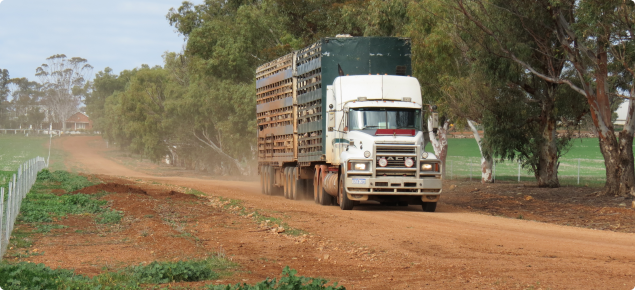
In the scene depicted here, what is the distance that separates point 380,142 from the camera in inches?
752

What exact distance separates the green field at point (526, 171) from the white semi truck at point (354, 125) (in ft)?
60.0

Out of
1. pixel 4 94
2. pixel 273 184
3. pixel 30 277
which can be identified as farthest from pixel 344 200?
pixel 4 94

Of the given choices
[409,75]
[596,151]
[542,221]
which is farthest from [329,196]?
[596,151]

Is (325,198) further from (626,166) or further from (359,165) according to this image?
(626,166)

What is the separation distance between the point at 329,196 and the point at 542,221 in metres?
6.61

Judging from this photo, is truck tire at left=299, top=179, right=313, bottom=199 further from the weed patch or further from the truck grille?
the weed patch

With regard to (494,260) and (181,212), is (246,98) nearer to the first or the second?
(181,212)

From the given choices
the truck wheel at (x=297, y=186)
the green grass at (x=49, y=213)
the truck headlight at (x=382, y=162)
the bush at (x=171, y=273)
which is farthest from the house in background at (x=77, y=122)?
the bush at (x=171, y=273)

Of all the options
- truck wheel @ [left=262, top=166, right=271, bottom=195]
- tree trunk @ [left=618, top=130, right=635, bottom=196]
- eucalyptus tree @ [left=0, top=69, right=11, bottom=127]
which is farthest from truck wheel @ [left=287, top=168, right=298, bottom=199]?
eucalyptus tree @ [left=0, top=69, right=11, bottom=127]

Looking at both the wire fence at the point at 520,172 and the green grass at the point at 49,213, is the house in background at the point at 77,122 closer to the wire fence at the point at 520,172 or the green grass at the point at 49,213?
the wire fence at the point at 520,172

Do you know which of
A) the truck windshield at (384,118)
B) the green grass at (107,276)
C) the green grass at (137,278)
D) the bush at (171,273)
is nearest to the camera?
the green grass at (137,278)

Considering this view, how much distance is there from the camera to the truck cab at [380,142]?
757 inches

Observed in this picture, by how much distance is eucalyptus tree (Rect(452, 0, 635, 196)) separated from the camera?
77.8 feet

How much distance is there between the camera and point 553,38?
96.3ft
